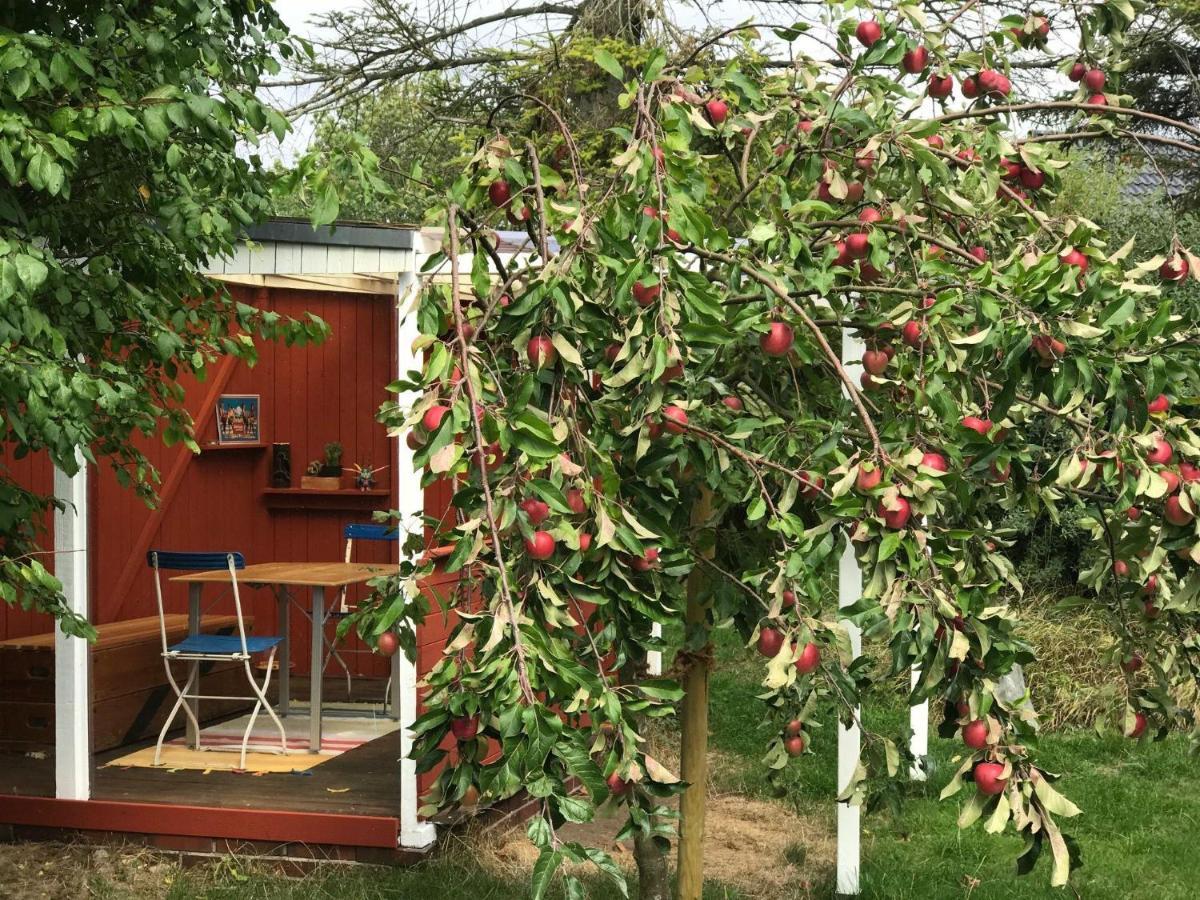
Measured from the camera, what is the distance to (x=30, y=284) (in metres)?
3.13

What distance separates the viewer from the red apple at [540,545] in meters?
2.28

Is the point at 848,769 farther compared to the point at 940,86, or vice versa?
the point at 848,769

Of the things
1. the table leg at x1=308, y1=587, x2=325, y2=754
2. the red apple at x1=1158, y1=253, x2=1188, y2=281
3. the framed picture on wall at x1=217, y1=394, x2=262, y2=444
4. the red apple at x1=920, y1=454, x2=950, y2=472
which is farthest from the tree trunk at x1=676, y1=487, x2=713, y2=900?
the framed picture on wall at x1=217, y1=394, x2=262, y2=444

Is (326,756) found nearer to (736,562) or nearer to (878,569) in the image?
(736,562)

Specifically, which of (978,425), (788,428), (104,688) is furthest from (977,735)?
(104,688)

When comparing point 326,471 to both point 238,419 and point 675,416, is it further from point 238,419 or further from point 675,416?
point 675,416

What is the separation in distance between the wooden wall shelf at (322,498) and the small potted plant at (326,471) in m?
0.05

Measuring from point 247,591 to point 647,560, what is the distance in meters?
6.13

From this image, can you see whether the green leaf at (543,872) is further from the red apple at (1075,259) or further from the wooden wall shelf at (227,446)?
the wooden wall shelf at (227,446)

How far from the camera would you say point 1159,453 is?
2494 millimetres

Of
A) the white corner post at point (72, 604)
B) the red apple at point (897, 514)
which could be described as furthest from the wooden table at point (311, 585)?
the red apple at point (897, 514)

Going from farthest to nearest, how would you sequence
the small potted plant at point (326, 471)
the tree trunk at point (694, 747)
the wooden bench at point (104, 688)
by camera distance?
the small potted plant at point (326, 471) < the wooden bench at point (104, 688) < the tree trunk at point (694, 747)

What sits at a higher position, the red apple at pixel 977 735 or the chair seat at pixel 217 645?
the red apple at pixel 977 735

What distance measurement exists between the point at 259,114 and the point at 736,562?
184 cm
